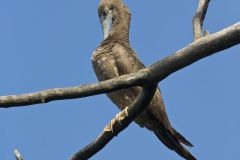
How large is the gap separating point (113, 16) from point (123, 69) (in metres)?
1.00

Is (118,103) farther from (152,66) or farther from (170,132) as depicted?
(152,66)

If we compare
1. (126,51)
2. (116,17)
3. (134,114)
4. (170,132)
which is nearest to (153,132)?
(170,132)

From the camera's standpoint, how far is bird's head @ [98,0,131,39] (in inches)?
339

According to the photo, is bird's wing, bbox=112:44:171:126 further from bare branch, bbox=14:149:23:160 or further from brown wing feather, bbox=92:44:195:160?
bare branch, bbox=14:149:23:160

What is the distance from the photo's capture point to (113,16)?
345 inches

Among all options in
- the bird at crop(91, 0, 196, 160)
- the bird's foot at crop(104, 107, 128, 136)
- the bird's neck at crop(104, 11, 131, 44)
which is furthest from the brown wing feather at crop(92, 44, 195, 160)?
the bird's foot at crop(104, 107, 128, 136)

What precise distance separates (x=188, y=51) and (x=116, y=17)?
3.66 meters

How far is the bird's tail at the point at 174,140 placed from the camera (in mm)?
7223

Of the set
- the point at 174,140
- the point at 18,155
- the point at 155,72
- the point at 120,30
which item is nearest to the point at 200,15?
→ the point at 155,72

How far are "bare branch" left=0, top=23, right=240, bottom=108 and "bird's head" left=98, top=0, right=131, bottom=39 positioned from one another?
10.2 feet

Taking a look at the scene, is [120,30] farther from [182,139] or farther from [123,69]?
[182,139]

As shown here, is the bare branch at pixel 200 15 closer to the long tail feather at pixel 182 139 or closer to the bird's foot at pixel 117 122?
the bird's foot at pixel 117 122

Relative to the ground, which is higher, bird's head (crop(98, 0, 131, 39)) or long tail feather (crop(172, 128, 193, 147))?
bird's head (crop(98, 0, 131, 39))

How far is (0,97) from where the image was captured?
18.2ft
